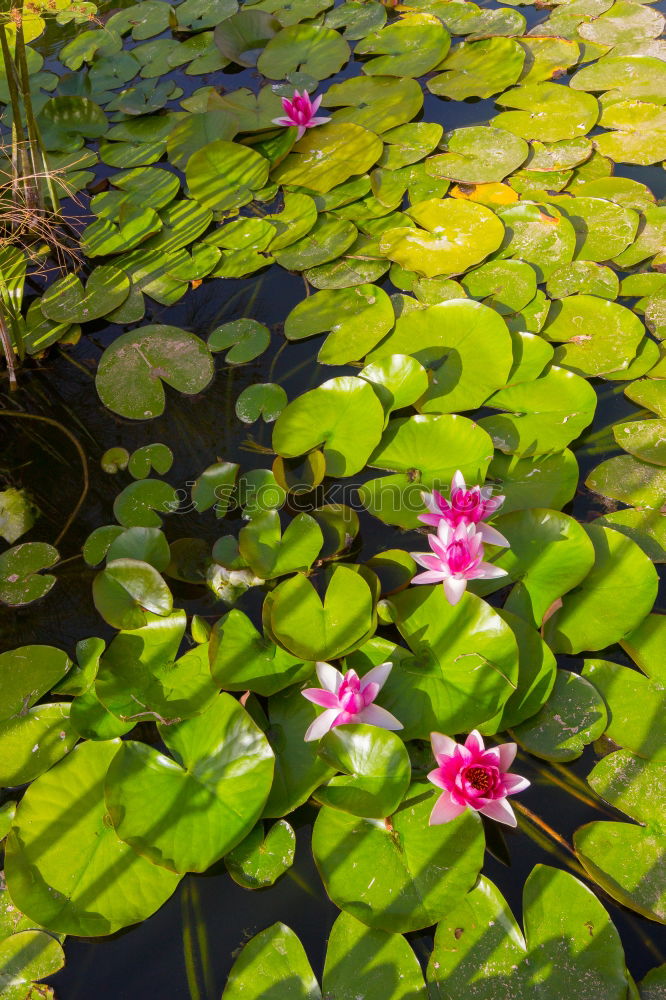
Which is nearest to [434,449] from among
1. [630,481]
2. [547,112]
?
[630,481]

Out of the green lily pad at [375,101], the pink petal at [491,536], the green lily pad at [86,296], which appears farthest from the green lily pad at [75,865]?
the green lily pad at [375,101]

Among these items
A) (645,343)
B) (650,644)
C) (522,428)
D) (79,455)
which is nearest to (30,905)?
(79,455)

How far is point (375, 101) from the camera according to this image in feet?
12.3

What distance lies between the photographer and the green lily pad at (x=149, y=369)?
2639 millimetres

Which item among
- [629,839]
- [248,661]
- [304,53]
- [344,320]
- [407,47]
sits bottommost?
[629,839]

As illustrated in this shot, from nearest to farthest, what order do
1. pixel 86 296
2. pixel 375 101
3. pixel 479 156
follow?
pixel 86 296
pixel 479 156
pixel 375 101

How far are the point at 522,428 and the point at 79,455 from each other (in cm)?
178

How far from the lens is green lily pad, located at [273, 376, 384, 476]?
7.65 feet

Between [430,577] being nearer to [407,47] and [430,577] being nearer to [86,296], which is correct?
[86,296]

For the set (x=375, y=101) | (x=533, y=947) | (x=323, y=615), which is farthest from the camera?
(x=375, y=101)

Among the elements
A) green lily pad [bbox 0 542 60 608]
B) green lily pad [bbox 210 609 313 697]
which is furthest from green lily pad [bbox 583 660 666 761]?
green lily pad [bbox 0 542 60 608]

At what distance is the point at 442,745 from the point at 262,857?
21.8 inches

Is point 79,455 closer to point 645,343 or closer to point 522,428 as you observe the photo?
point 522,428

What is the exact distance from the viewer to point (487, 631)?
5.87 ft
